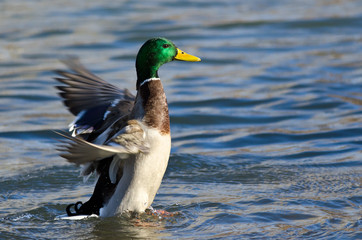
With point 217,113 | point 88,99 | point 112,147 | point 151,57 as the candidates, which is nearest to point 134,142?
point 112,147

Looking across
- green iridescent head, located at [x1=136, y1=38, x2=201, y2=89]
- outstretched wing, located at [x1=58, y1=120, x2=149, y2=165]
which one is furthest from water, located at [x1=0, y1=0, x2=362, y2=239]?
green iridescent head, located at [x1=136, y1=38, x2=201, y2=89]

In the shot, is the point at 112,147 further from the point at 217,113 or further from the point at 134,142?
the point at 217,113

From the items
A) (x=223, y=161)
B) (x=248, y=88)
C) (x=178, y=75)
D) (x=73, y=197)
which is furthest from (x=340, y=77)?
(x=73, y=197)

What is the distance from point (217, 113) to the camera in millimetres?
8734

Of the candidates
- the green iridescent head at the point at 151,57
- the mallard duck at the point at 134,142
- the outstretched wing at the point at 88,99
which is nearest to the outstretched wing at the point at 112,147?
the mallard duck at the point at 134,142

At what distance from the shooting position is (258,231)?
5164mm

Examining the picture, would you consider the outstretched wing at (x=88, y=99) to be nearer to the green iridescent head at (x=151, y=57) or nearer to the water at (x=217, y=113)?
the green iridescent head at (x=151, y=57)

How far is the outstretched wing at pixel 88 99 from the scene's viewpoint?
5.66 metres

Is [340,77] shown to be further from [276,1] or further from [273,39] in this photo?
[276,1]

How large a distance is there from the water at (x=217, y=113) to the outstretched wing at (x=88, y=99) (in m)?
0.72

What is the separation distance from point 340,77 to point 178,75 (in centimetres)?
229

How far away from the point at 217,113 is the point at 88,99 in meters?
3.03

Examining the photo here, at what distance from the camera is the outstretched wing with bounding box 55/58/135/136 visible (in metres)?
5.66

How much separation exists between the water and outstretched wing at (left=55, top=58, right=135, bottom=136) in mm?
722
